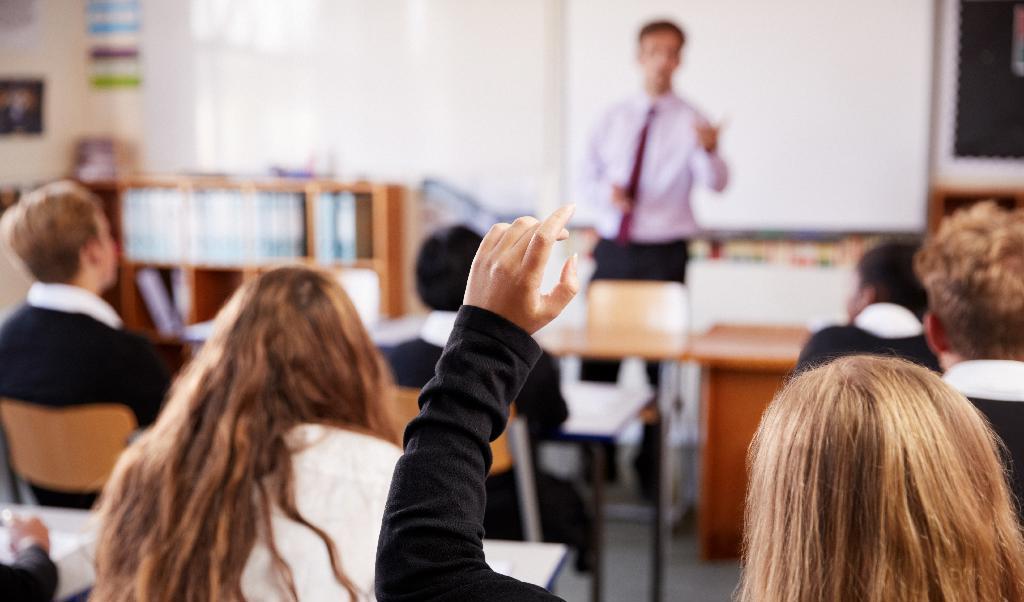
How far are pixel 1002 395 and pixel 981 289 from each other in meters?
0.29

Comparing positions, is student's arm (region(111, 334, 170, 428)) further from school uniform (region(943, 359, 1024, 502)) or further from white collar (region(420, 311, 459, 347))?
school uniform (region(943, 359, 1024, 502))

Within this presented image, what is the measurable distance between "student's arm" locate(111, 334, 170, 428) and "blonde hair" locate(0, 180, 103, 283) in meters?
0.27

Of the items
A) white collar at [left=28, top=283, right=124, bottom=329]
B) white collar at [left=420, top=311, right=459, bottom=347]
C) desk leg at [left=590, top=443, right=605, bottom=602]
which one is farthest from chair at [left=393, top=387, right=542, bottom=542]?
white collar at [left=28, top=283, right=124, bottom=329]

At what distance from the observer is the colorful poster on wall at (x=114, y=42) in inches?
228

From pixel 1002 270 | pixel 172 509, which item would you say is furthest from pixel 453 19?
pixel 172 509

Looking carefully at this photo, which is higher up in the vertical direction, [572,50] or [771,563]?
[572,50]

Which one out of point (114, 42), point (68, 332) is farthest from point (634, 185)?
point (114, 42)

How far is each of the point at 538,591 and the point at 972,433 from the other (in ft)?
1.10

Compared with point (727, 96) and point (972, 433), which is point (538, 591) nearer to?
point (972, 433)

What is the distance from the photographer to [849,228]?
511 centimetres

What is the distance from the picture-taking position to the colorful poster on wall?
5.78 meters

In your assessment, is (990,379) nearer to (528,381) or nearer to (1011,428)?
(1011,428)

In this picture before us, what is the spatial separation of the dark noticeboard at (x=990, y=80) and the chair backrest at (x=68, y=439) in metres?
3.99

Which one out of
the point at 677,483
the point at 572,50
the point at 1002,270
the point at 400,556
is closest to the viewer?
the point at 400,556
